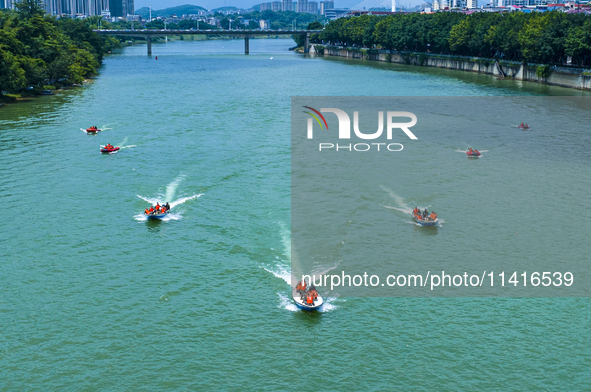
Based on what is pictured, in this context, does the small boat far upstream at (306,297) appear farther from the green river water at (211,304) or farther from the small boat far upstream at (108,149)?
the small boat far upstream at (108,149)

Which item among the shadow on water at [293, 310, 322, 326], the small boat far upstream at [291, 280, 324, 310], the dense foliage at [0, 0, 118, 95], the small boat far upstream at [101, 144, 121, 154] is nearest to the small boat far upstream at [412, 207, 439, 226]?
the small boat far upstream at [291, 280, 324, 310]

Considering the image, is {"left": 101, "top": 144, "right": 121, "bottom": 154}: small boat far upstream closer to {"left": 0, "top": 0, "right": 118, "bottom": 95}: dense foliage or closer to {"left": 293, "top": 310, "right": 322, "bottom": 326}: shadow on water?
{"left": 0, "top": 0, "right": 118, "bottom": 95}: dense foliage

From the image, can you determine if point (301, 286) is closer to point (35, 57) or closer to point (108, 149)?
point (108, 149)

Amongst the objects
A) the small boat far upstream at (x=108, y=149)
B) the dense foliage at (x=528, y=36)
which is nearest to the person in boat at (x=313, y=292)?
the small boat far upstream at (x=108, y=149)

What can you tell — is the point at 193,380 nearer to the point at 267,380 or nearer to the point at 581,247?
the point at 267,380

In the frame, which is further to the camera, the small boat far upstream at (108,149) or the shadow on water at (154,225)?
the small boat far upstream at (108,149)
